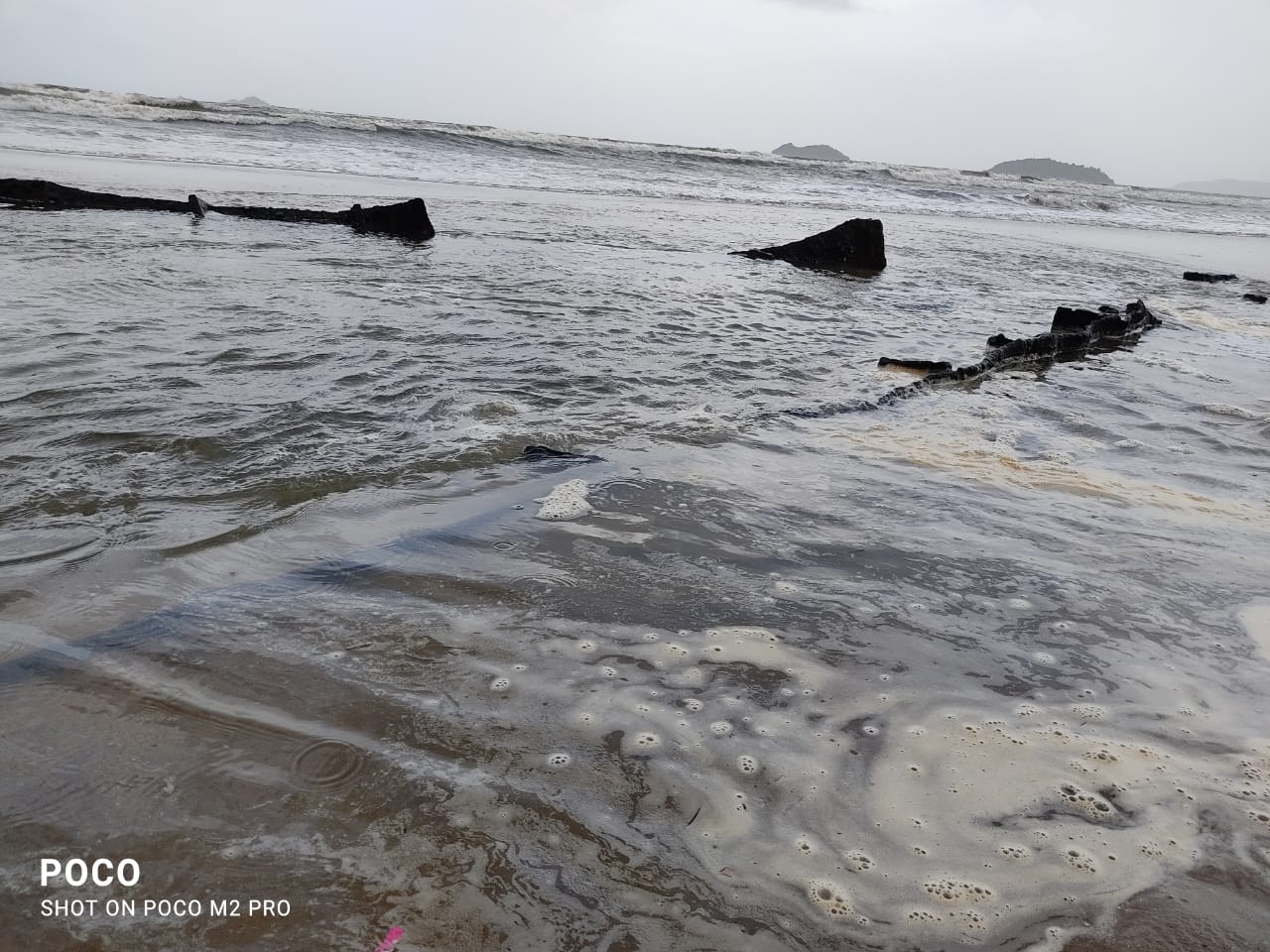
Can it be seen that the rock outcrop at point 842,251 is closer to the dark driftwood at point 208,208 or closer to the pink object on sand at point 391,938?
the dark driftwood at point 208,208

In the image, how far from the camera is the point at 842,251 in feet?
34.0

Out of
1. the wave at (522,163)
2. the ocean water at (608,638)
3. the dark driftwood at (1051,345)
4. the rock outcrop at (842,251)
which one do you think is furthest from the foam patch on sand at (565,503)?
the wave at (522,163)

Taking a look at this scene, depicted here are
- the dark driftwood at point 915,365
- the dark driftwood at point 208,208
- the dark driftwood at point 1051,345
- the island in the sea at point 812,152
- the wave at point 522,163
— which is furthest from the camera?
the island in the sea at point 812,152

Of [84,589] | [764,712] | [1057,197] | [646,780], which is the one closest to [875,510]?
[764,712]

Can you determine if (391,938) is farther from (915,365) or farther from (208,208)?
(208,208)

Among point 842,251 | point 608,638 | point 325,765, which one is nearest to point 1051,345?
point 842,251

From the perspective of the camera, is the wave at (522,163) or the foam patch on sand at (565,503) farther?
the wave at (522,163)

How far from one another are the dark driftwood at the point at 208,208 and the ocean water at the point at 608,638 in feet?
13.1

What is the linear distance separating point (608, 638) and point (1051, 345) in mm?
5694

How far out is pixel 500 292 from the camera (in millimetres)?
6961

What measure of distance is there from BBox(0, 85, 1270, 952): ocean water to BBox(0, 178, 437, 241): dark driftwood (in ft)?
13.1

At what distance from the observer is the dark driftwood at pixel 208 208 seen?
8.96 metres

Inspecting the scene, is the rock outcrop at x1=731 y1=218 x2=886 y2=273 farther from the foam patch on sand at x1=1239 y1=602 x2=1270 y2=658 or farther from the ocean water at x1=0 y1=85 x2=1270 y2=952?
the foam patch on sand at x1=1239 y1=602 x2=1270 y2=658

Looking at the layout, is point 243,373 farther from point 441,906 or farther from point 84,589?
point 441,906
